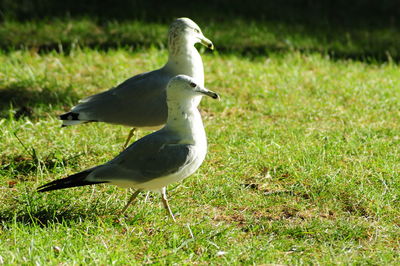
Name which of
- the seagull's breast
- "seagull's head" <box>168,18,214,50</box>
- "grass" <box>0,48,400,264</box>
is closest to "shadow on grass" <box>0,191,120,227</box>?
"grass" <box>0,48,400,264</box>

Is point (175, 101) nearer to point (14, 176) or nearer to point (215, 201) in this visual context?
point (215, 201)

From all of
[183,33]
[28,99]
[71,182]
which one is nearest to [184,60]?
[183,33]

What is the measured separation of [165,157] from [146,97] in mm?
1124

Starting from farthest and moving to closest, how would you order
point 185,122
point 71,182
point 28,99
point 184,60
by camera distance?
1. point 28,99
2. point 184,60
3. point 185,122
4. point 71,182

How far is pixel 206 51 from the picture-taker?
7145 mm

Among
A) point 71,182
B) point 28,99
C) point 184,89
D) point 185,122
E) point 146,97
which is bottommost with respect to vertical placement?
point 28,99

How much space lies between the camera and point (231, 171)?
4.25m

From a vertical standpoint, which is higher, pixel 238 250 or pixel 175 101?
pixel 175 101

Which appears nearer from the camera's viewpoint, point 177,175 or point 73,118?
point 177,175

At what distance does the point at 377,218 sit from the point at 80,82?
3.37 m

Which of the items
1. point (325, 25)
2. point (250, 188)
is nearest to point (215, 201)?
A: point (250, 188)

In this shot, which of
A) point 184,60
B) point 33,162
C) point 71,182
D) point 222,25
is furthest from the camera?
point 222,25

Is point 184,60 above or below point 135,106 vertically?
above

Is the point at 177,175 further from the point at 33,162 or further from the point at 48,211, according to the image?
the point at 33,162
